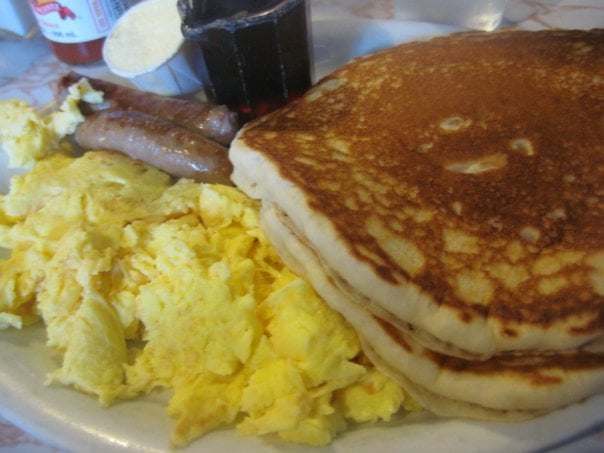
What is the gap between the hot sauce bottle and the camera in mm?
2746

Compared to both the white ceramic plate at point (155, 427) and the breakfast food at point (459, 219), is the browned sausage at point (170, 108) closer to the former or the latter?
the breakfast food at point (459, 219)

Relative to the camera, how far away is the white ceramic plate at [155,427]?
3.97ft

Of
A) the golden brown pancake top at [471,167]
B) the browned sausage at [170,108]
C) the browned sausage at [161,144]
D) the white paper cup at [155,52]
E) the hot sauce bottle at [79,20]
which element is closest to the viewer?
the golden brown pancake top at [471,167]

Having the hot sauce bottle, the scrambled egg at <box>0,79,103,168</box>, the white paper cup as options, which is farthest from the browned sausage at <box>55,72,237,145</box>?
the hot sauce bottle

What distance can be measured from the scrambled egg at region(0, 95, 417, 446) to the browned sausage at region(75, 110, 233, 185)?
8cm

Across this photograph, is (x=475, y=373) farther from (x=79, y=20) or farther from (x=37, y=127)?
(x=79, y=20)

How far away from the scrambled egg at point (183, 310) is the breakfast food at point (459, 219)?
12 cm

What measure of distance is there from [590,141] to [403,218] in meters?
0.64

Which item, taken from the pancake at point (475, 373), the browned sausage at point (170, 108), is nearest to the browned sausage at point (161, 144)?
the browned sausage at point (170, 108)

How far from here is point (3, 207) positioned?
6.06 ft

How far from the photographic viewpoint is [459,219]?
1421 millimetres

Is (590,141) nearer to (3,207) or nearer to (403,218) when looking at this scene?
(403,218)

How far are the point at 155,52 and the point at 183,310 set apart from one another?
4.49 feet

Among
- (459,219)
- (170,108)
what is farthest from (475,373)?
(170,108)
